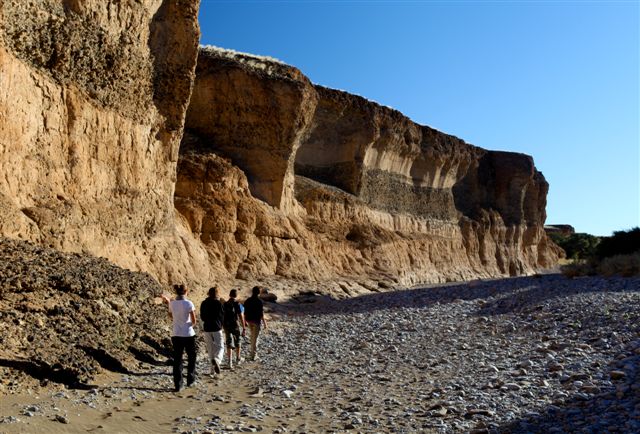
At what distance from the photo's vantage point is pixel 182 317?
8570mm

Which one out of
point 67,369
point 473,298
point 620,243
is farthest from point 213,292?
point 620,243

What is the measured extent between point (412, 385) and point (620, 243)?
91.7ft

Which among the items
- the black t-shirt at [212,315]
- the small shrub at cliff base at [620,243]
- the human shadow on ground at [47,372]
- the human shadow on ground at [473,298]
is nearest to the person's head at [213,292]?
the black t-shirt at [212,315]

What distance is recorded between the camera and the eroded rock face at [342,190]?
24859mm

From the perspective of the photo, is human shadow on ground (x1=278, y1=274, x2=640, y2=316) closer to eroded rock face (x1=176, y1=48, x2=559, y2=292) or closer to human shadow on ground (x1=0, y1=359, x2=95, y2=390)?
eroded rock face (x1=176, y1=48, x2=559, y2=292)

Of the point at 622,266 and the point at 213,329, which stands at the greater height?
the point at 622,266

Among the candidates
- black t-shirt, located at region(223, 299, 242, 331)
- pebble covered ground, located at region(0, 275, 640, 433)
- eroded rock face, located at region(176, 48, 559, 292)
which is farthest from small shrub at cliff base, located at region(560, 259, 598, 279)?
black t-shirt, located at region(223, 299, 242, 331)

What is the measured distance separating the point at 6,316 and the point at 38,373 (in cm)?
108

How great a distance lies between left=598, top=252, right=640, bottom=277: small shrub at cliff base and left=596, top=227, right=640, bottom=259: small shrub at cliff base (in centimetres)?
515

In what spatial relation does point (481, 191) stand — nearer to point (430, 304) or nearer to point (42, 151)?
point (430, 304)

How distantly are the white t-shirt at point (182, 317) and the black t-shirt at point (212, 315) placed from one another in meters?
1.22

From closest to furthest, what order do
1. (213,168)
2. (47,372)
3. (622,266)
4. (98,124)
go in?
(47,372)
(98,124)
(213,168)
(622,266)

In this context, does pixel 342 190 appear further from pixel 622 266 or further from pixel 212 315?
pixel 212 315

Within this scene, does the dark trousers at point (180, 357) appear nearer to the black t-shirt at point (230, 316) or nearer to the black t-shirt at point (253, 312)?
the black t-shirt at point (230, 316)
